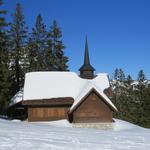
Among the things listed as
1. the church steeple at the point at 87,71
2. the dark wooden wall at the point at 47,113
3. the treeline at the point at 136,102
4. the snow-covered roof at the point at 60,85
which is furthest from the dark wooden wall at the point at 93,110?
the treeline at the point at 136,102

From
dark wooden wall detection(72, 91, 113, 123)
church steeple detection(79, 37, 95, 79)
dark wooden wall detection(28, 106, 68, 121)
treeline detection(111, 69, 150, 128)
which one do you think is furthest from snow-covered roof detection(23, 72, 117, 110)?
treeline detection(111, 69, 150, 128)

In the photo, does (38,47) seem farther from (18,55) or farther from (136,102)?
(136,102)

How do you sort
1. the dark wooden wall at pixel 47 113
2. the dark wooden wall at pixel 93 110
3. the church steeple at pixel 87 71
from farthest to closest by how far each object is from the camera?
1. the church steeple at pixel 87 71
2. the dark wooden wall at pixel 47 113
3. the dark wooden wall at pixel 93 110

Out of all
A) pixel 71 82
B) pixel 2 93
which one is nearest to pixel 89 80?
pixel 71 82

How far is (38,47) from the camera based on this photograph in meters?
53.9

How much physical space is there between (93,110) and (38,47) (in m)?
19.7

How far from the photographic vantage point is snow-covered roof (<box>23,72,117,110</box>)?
38.5m

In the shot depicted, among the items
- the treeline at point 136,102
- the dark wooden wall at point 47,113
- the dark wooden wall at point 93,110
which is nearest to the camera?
the dark wooden wall at point 93,110

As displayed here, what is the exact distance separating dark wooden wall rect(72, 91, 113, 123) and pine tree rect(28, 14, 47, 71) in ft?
50.5

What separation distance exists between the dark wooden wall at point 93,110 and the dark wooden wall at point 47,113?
150cm

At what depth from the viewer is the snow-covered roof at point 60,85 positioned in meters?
38.5

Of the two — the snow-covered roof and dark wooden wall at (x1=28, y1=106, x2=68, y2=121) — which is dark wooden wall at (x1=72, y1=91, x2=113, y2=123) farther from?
dark wooden wall at (x1=28, y1=106, x2=68, y2=121)

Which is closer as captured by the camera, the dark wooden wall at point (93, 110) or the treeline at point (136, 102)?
the dark wooden wall at point (93, 110)

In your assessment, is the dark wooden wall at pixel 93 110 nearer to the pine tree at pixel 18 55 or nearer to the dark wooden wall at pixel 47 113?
the dark wooden wall at pixel 47 113
